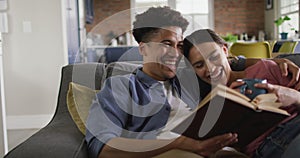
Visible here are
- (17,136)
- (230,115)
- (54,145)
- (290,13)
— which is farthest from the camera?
(290,13)

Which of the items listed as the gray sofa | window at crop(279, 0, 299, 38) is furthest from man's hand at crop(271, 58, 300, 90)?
window at crop(279, 0, 299, 38)

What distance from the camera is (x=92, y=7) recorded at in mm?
8078

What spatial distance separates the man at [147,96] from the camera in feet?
3.95

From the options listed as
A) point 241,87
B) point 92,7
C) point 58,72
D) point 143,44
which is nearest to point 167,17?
point 143,44

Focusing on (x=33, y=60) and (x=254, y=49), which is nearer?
(x=254, y=49)

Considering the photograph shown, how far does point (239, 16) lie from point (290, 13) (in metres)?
1.42

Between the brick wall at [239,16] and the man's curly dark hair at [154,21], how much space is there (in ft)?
23.2

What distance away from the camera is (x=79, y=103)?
1.50 meters

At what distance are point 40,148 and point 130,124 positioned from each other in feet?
1.08

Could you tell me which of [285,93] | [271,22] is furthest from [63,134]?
[271,22]

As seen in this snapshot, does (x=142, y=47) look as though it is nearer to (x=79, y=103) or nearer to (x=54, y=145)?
(x=79, y=103)

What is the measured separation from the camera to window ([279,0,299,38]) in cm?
667

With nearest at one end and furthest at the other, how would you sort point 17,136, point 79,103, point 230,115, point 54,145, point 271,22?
point 230,115 < point 54,145 < point 79,103 < point 17,136 < point 271,22

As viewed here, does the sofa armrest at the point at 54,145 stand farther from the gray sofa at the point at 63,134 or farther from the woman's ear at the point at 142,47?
the woman's ear at the point at 142,47
